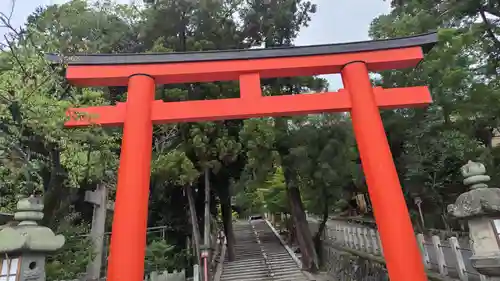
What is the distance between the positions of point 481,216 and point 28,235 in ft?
16.8

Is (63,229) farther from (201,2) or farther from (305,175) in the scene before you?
(201,2)

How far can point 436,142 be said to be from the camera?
35.7 feet

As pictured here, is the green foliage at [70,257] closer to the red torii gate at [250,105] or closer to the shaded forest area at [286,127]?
the shaded forest area at [286,127]

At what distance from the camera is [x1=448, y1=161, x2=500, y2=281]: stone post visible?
12.8ft

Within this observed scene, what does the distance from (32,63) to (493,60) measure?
45.5 feet

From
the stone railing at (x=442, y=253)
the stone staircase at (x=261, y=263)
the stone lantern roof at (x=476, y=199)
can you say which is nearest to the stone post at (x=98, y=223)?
the stone staircase at (x=261, y=263)

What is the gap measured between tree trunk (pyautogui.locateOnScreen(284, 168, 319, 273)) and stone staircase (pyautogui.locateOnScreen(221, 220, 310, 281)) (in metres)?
0.51

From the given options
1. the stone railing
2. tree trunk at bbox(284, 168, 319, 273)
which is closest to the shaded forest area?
tree trunk at bbox(284, 168, 319, 273)

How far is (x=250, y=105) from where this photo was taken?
608 cm

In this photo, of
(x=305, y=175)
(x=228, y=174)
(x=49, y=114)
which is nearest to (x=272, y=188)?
(x=228, y=174)

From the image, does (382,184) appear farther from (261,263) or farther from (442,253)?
(261,263)

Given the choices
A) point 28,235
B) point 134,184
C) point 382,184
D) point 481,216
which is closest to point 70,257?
point 134,184

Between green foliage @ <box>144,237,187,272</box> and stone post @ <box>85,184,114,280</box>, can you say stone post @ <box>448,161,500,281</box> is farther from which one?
stone post @ <box>85,184,114,280</box>

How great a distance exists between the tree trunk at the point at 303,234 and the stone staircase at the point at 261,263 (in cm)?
51
